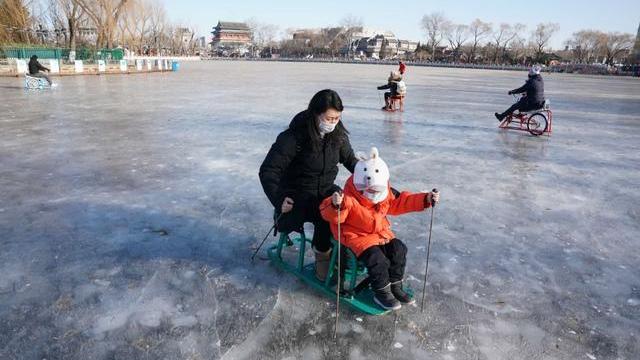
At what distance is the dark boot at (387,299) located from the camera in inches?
109

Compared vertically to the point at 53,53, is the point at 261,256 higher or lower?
lower

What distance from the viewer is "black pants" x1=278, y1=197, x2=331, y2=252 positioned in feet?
9.92

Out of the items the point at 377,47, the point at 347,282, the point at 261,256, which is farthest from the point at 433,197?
the point at 377,47

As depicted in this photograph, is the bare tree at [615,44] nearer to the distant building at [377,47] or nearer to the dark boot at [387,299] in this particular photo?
the distant building at [377,47]

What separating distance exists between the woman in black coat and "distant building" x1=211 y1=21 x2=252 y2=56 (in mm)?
146278

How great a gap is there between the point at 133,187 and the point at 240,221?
178cm

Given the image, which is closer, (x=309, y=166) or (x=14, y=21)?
(x=309, y=166)

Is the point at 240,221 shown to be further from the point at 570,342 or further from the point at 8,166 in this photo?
the point at 8,166

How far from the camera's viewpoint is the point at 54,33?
4447cm

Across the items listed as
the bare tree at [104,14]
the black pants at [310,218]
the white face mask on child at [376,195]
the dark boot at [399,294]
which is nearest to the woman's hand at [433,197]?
the white face mask on child at [376,195]

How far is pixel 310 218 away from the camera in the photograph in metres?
3.07

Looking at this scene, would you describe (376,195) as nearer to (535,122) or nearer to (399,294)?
(399,294)

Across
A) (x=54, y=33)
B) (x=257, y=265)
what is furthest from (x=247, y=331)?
(x=54, y=33)

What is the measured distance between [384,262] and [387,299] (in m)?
0.26
